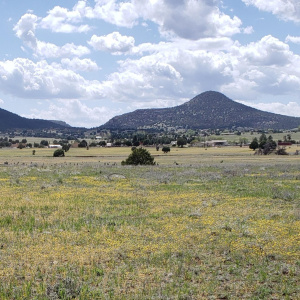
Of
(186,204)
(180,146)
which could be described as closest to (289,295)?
(186,204)

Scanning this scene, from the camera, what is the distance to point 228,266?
36.6ft

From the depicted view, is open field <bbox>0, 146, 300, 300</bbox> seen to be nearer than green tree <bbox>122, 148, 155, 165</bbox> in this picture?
Yes

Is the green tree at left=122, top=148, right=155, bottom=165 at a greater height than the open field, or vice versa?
the green tree at left=122, top=148, right=155, bottom=165

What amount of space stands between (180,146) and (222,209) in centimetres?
14627

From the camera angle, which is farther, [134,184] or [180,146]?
[180,146]

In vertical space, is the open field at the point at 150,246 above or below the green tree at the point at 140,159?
below

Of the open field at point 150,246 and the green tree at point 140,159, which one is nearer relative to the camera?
the open field at point 150,246

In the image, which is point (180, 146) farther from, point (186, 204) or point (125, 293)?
point (125, 293)

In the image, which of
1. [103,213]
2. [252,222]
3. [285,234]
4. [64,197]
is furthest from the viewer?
[64,197]

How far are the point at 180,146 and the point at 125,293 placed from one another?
157 meters

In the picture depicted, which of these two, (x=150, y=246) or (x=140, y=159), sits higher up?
(x=140, y=159)

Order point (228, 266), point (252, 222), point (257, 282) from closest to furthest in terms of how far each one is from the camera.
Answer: point (257, 282)
point (228, 266)
point (252, 222)

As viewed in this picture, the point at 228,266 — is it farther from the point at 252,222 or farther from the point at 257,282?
the point at 252,222

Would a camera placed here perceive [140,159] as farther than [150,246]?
Yes
